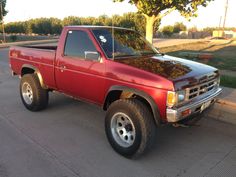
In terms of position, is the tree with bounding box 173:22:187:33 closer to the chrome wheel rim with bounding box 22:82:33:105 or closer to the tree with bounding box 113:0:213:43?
the tree with bounding box 113:0:213:43

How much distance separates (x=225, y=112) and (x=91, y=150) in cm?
299

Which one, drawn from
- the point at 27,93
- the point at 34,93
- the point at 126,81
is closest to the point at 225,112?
the point at 126,81

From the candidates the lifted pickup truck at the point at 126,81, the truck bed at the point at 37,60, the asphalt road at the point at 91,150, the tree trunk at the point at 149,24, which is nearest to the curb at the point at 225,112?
the asphalt road at the point at 91,150

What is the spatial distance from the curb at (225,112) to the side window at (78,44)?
2870 mm

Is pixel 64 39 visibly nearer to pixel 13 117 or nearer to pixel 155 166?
pixel 13 117

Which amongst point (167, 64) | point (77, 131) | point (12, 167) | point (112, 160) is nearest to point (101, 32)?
point (167, 64)

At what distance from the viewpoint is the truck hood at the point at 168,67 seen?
4000 mm

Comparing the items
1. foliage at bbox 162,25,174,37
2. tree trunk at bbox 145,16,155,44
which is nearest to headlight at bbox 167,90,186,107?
tree trunk at bbox 145,16,155,44

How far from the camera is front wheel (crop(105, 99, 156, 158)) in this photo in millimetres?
3900

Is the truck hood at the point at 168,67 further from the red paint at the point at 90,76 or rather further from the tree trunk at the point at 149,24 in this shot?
the tree trunk at the point at 149,24

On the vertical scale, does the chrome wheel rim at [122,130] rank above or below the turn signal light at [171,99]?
below

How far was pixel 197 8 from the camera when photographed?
9.73 meters

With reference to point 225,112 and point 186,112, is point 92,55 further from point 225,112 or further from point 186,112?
point 225,112

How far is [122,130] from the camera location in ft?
14.2
